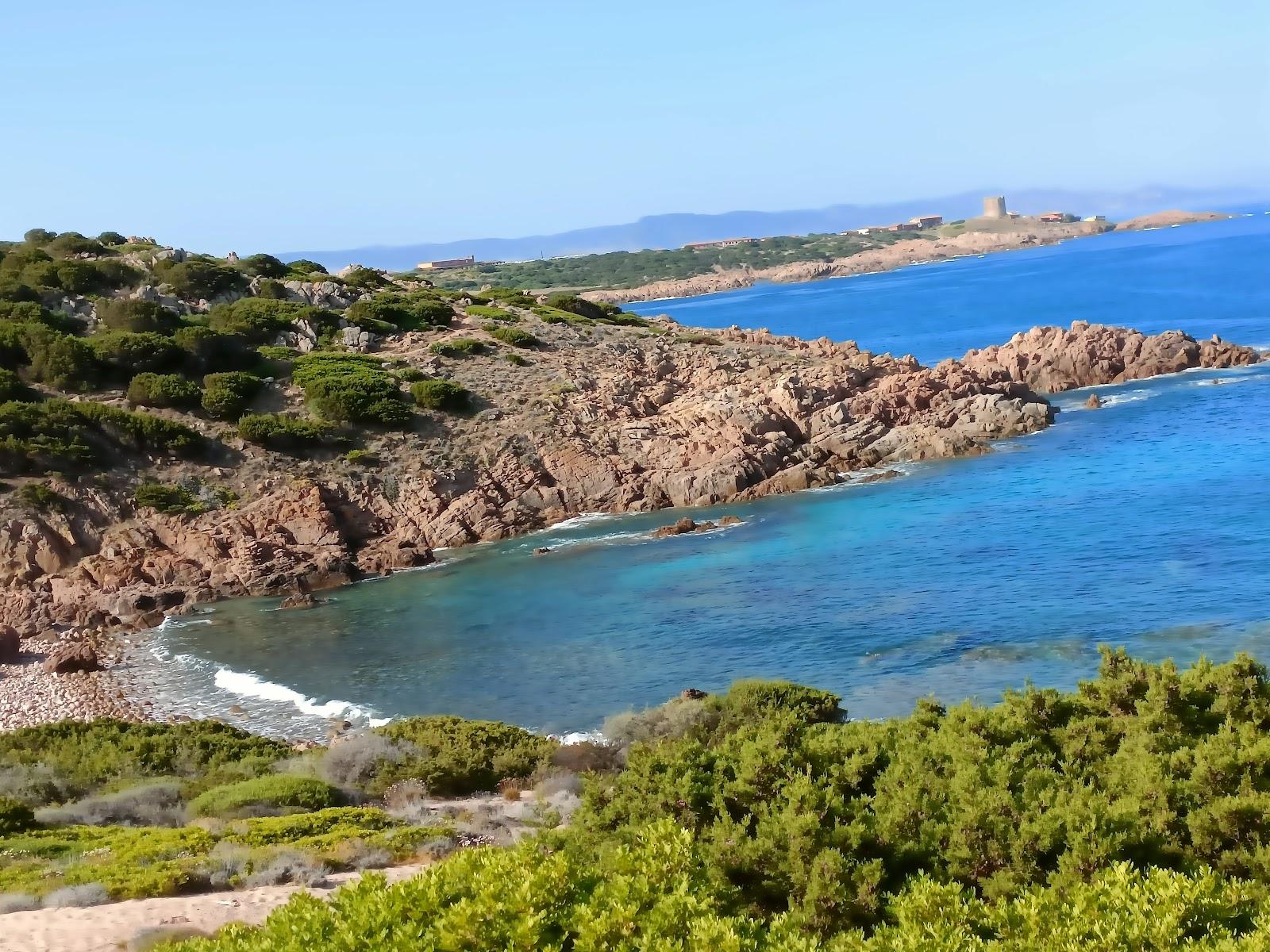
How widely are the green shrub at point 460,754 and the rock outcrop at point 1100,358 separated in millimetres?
44122

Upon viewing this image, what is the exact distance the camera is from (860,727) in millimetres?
13531

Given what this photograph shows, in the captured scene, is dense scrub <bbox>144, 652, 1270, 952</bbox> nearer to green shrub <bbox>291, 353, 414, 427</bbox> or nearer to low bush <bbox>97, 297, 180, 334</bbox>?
green shrub <bbox>291, 353, 414, 427</bbox>

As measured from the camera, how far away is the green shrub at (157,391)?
43094 millimetres

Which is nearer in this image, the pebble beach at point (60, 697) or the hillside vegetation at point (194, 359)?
the pebble beach at point (60, 697)

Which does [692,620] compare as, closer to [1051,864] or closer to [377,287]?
[1051,864]

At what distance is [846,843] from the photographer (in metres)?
9.85

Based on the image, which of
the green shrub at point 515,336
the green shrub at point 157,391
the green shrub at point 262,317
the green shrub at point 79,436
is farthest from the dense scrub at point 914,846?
the green shrub at point 262,317

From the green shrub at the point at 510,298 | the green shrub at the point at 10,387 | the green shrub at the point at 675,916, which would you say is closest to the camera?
the green shrub at the point at 675,916

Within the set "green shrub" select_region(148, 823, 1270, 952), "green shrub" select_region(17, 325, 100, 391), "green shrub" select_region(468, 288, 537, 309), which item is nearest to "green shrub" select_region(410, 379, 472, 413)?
"green shrub" select_region(17, 325, 100, 391)

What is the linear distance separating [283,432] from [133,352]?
24.8ft

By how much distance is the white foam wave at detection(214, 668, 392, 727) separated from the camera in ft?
78.4

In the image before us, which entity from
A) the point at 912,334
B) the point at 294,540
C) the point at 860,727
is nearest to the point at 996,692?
the point at 860,727

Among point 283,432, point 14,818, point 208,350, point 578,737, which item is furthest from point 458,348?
point 14,818

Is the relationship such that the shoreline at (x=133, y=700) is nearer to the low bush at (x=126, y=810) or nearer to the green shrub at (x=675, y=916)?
the low bush at (x=126, y=810)
